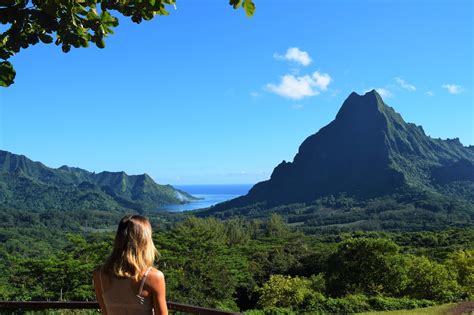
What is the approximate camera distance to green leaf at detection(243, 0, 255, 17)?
321 cm

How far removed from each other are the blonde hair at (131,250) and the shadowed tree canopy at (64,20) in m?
1.25

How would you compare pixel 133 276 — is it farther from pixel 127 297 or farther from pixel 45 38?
pixel 45 38

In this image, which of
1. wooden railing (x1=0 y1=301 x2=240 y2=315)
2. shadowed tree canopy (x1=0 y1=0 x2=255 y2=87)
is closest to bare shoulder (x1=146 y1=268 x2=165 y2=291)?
wooden railing (x1=0 y1=301 x2=240 y2=315)

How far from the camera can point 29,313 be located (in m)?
5.02

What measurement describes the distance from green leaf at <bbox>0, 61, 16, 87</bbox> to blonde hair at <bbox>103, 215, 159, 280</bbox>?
1.44 metres

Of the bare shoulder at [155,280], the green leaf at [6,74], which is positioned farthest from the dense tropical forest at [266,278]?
the bare shoulder at [155,280]

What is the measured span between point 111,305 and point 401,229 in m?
136

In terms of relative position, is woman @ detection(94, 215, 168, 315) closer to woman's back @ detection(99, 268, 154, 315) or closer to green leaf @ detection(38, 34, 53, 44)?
woman's back @ detection(99, 268, 154, 315)

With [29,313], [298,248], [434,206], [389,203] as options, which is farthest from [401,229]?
[29,313]

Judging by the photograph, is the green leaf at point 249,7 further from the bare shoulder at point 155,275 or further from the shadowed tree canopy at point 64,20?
the bare shoulder at point 155,275

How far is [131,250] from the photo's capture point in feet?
9.19

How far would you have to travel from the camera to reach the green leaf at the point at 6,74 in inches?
135

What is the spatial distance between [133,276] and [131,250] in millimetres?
144

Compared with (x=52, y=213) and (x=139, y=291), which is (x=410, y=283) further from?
(x=52, y=213)
